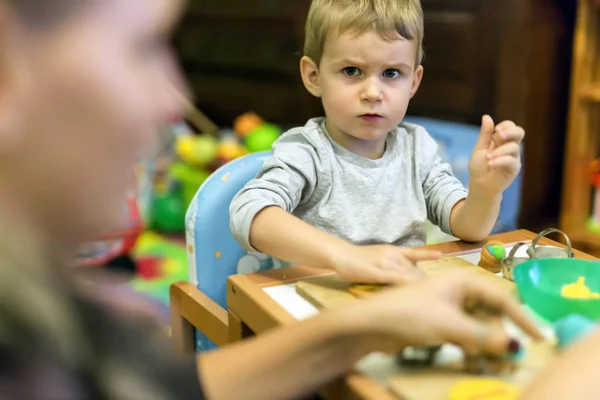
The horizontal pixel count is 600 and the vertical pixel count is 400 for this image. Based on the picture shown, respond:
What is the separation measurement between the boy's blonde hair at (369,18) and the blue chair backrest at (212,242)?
0.27 m

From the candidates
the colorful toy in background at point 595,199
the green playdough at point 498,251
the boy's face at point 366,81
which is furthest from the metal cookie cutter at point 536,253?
the colorful toy in background at point 595,199

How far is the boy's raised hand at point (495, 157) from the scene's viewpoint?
35.2 inches

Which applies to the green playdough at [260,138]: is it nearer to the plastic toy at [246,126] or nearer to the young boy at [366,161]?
the plastic toy at [246,126]

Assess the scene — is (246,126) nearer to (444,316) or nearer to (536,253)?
(536,253)

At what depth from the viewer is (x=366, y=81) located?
95 cm

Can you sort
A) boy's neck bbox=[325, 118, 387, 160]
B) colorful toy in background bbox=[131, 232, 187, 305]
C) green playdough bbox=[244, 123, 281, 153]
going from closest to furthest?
boy's neck bbox=[325, 118, 387, 160], colorful toy in background bbox=[131, 232, 187, 305], green playdough bbox=[244, 123, 281, 153]

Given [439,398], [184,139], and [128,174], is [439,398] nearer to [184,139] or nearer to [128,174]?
[128,174]

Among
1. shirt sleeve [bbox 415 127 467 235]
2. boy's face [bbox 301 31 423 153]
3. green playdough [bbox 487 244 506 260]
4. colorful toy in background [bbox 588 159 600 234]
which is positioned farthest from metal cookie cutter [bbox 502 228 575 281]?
colorful toy in background [bbox 588 159 600 234]

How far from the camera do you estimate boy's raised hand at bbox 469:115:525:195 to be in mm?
893

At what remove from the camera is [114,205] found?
1.29 feet

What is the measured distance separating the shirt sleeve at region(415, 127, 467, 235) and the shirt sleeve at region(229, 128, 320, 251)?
0.59ft

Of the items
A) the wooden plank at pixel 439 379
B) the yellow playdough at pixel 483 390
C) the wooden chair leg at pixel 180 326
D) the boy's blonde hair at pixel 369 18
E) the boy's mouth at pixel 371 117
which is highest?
the boy's blonde hair at pixel 369 18

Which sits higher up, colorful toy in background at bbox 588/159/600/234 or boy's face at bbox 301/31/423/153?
boy's face at bbox 301/31/423/153

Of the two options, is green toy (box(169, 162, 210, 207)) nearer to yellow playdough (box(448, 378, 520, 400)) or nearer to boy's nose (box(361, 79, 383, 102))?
boy's nose (box(361, 79, 383, 102))
